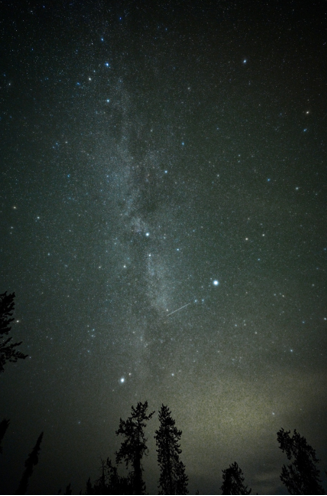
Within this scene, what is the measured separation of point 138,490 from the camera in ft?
66.1

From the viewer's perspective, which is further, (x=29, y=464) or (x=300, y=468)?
(x=29, y=464)

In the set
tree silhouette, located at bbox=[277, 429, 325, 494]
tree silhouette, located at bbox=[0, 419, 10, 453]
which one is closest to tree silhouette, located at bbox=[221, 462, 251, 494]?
tree silhouette, located at bbox=[277, 429, 325, 494]

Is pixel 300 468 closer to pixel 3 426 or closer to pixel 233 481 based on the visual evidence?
pixel 233 481

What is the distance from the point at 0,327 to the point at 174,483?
21184 mm

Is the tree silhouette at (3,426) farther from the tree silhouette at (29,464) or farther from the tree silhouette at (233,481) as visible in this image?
the tree silhouette at (233,481)

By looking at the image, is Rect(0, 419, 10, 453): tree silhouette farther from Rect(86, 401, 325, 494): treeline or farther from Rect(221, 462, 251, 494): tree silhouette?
Rect(221, 462, 251, 494): tree silhouette

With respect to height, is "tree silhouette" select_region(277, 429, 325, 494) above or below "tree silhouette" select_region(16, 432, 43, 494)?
below

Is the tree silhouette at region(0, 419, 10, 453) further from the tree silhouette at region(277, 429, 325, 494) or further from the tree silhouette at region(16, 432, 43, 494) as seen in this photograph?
the tree silhouette at region(277, 429, 325, 494)

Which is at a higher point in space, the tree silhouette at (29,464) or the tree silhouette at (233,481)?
the tree silhouette at (29,464)

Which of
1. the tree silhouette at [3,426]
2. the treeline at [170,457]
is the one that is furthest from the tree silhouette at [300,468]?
the tree silhouette at [3,426]

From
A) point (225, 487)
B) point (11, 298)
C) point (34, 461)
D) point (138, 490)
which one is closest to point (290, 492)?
point (225, 487)

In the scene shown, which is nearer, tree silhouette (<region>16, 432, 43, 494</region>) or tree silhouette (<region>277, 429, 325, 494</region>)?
tree silhouette (<region>277, 429, 325, 494</region>)

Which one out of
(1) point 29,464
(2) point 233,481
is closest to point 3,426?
(1) point 29,464

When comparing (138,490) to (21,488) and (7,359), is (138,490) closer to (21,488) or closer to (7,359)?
(7,359)
